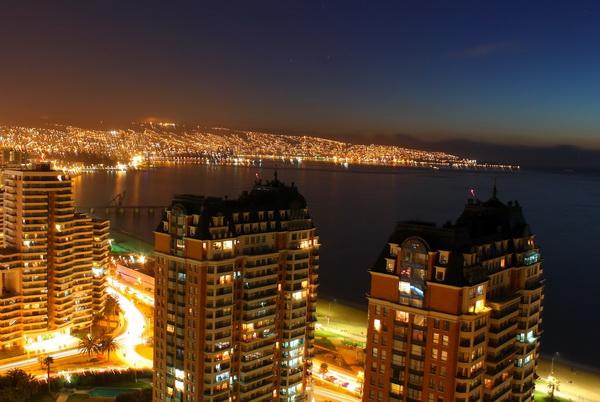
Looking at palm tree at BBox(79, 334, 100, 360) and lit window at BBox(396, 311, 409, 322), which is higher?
lit window at BBox(396, 311, 409, 322)

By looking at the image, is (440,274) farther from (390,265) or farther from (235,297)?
(235,297)

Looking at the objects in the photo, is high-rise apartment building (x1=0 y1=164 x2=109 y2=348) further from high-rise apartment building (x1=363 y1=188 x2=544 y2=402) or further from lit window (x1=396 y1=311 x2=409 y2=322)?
lit window (x1=396 y1=311 x2=409 y2=322)

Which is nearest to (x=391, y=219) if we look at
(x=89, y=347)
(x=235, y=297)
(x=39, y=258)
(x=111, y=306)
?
(x=111, y=306)

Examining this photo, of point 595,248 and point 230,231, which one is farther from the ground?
point 230,231

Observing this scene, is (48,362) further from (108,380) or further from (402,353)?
(402,353)

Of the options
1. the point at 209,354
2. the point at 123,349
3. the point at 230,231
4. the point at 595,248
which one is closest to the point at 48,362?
the point at 123,349

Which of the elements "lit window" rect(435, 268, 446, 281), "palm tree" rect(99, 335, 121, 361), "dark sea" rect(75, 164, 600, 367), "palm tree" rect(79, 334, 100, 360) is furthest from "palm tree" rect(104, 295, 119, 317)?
"lit window" rect(435, 268, 446, 281)

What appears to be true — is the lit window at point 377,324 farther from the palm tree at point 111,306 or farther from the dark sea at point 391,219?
the palm tree at point 111,306
